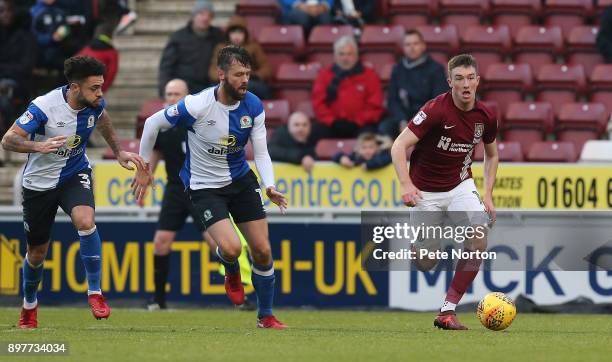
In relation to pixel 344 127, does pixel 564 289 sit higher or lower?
lower

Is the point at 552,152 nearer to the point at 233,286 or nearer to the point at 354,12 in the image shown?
the point at 354,12

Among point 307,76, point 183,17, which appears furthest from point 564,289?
point 183,17

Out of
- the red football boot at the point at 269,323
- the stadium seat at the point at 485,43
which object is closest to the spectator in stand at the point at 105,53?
the stadium seat at the point at 485,43

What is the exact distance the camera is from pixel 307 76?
17.8 metres

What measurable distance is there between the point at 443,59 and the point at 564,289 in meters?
4.12

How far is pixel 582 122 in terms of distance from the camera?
16656 millimetres

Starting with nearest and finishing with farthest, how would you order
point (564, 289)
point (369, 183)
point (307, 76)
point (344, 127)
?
point (564, 289) → point (369, 183) → point (344, 127) → point (307, 76)

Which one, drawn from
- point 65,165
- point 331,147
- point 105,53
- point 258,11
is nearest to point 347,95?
point 331,147

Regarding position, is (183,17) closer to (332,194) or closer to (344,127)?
(344,127)

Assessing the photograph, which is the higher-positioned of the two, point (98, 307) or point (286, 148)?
point (286, 148)

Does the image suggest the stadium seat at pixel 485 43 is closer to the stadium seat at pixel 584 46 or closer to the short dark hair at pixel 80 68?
the stadium seat at pixel 584 46

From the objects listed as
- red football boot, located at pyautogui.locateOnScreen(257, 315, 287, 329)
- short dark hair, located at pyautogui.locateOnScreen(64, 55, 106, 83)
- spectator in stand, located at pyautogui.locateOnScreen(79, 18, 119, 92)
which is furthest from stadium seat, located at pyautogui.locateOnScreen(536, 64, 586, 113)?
short dark hair, located at pyautogui.locateOnScreen(64, 55, 106, 83)

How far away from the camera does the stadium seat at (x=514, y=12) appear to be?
1831 cm

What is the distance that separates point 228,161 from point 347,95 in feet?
17.6
